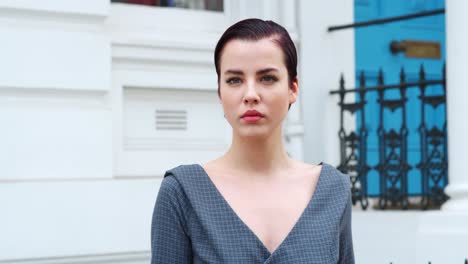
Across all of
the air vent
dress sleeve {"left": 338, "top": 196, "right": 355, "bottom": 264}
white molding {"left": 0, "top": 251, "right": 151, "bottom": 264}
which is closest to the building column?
the air vent

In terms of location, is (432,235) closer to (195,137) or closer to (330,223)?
(195,137)

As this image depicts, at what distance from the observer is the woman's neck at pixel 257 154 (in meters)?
1.91

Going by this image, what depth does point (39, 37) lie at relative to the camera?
4.44 metres

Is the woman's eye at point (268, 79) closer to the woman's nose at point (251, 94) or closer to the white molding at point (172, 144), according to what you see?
the woman's nose at point (251, 94)

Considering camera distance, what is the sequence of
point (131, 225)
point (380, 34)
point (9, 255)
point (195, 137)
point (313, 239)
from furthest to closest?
point (380, 34)
point (195, 137)
point (131, 225)
point (9, 255)
point (313, 239)

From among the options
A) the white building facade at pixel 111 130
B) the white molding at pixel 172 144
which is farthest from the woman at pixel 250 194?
the white molding at pixel 172 144

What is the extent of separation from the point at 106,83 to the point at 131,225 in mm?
744

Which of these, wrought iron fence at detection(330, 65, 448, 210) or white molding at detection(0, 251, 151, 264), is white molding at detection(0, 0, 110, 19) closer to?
white molding at detection(0, 251, 151, 264)

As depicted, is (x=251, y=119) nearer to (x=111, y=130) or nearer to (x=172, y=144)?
(x=111, y=130)

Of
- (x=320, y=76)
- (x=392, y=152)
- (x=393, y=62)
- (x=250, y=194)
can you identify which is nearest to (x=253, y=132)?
(x=250, y=194)

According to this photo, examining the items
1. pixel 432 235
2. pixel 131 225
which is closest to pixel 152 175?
pixel 131 225

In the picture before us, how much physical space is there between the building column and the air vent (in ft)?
4.83

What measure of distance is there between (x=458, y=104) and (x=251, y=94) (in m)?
2.79

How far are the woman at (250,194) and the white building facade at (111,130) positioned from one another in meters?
2.52
